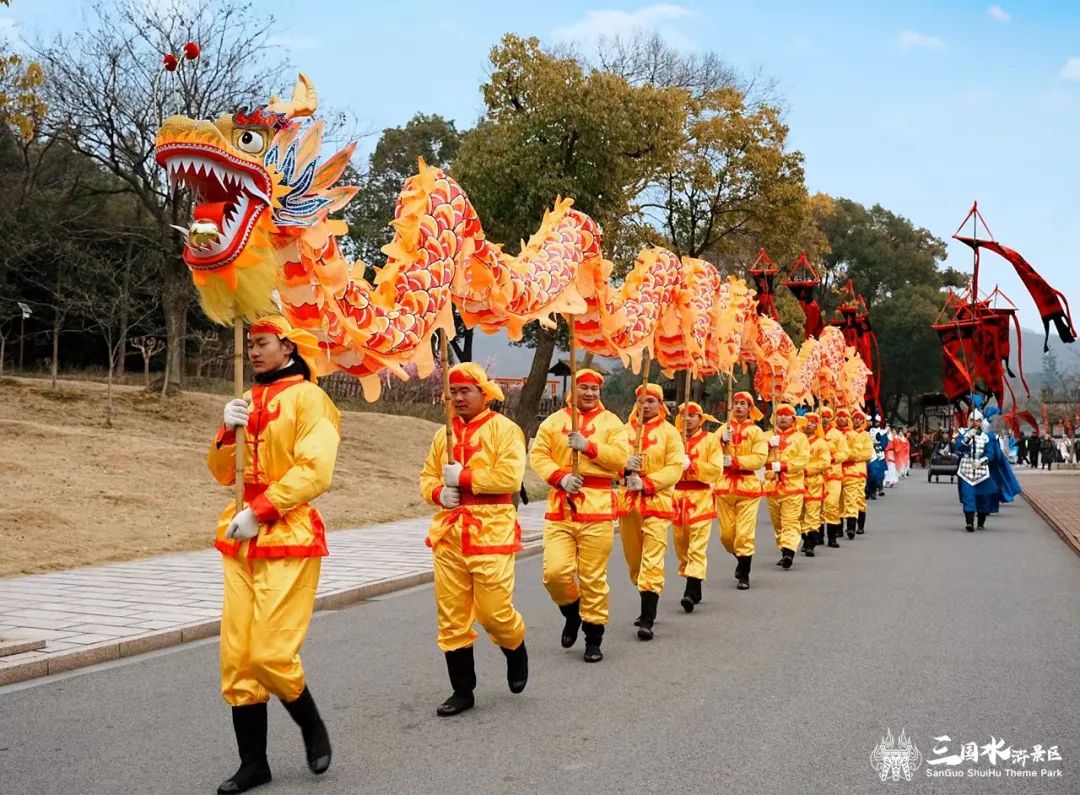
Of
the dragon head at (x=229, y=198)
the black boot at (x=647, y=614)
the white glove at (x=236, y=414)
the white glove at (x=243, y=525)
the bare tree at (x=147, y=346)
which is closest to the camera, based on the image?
the white glove at (x=243, y=525)

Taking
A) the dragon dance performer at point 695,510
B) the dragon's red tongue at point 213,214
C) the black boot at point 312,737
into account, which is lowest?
the black boot at point 312,737

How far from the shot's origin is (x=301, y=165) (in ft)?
21.0

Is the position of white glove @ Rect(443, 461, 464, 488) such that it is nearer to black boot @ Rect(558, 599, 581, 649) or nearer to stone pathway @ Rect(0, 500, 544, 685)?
black boot @ Rect(558, 599, 581, 649)

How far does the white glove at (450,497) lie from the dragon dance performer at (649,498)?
237 cm

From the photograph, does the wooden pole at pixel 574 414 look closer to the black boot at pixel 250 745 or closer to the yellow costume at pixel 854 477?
the black boot at pixel 250 745

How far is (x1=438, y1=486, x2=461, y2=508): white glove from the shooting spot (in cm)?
627

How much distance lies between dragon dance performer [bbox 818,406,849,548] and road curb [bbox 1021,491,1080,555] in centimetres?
298

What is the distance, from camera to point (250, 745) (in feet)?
15.9

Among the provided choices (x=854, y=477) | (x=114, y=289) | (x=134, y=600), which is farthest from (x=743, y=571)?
(x=114, y=289)

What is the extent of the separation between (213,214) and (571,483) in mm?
3249

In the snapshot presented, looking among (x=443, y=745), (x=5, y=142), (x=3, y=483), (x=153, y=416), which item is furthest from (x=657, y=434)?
Result: (x=5, y=142)

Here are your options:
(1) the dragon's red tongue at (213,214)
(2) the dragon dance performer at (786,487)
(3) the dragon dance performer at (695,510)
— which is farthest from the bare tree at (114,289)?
(1) the dragon's red tongue at (213,214)

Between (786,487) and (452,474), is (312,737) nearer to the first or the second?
(452,474)

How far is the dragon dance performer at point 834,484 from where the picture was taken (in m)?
15.7
